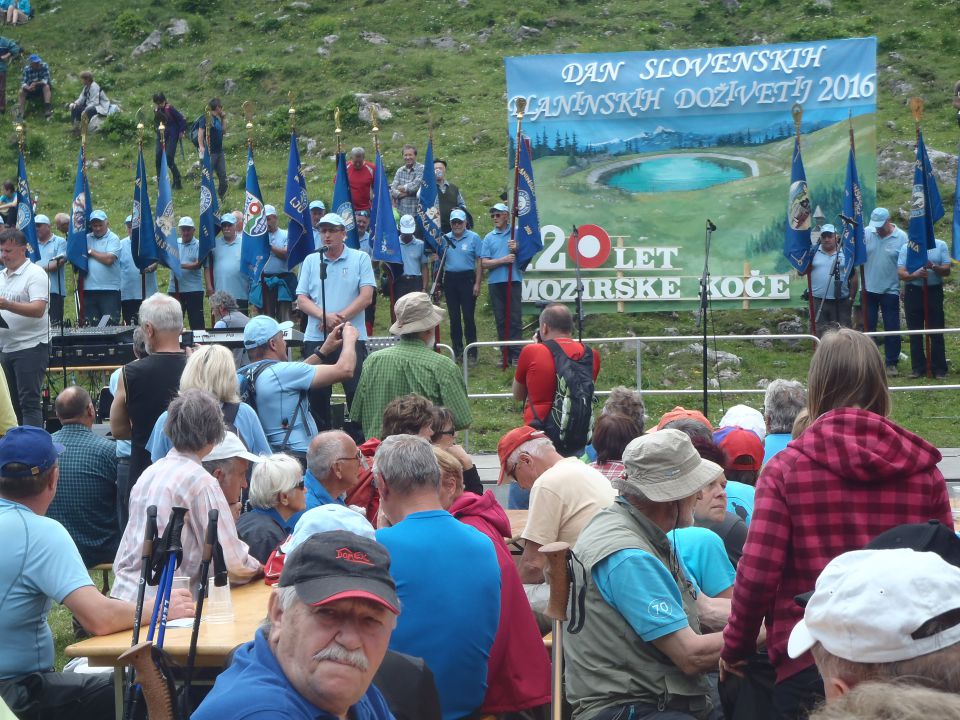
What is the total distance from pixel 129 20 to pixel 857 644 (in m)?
35.1

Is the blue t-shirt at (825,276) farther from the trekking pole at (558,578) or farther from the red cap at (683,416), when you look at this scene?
the trekking pole at (558,578)

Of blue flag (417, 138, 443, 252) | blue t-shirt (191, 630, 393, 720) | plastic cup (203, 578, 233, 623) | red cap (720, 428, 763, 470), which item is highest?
blue flag (417, 138, 443, 252)

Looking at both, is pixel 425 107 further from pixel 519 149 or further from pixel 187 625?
pixel 187 625

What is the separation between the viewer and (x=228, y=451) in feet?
20.5

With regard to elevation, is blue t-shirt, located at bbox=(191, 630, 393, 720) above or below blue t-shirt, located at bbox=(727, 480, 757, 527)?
above

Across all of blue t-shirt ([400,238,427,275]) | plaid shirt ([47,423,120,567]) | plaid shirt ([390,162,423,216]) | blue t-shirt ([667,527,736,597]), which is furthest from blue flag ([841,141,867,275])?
blue t-shirt ([667,527,736,597])

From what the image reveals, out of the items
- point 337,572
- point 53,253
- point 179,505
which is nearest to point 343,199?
point 53,253

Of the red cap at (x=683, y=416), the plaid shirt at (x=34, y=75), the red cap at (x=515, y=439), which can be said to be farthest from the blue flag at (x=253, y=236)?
the plaid shirt at (x=34, y=75)

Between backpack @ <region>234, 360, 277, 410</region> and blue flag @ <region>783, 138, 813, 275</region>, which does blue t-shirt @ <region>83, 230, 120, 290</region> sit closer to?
blue flag @ <region>783, 138, 813, 275</region>

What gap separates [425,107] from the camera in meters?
27.6

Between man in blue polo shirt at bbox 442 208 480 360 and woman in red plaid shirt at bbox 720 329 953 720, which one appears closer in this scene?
woman in red plaid shirt at bbox 720 329 953 720

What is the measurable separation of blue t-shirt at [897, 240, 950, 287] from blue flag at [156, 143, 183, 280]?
9136 millimetres

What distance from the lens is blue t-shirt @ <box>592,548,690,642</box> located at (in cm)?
437

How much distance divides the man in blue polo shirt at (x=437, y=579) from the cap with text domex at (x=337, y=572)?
145 centimetres
